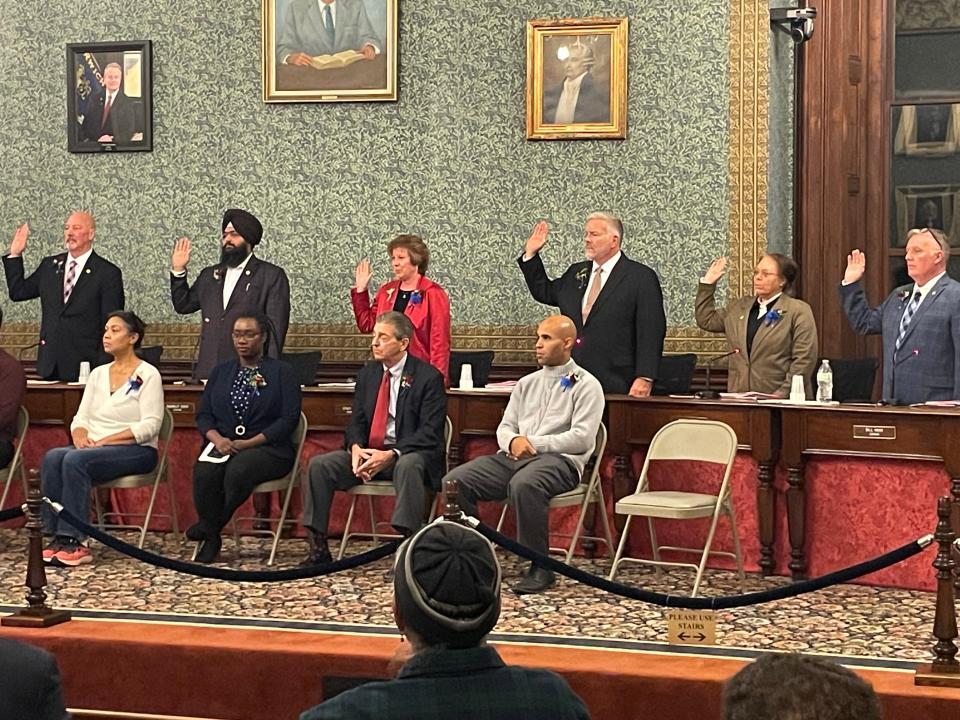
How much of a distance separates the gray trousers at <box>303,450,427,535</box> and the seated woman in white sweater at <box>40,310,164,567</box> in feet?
2.94

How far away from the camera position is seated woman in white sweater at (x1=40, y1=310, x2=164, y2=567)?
23.9ft

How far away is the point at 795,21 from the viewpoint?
952cm

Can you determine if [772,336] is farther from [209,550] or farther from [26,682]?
[26,682]

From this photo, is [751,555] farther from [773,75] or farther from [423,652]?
[423,652]

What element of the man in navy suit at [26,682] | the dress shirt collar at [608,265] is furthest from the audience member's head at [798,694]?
the dress shirt collar at [608,265]

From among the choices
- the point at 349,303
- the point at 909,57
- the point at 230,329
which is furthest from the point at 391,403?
the point at 909,57

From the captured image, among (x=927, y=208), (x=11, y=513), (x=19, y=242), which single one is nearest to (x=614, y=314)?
(x=11, y=513)

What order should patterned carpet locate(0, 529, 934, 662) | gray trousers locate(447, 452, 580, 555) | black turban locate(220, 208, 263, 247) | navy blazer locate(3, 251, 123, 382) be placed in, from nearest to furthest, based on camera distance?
patterned carpet locate(0, 529, 934, 662), gray trousers locate(447, 452, 580, 555), black turban locate(220, 208, 263, 247), navy blazer locate(3, 251, 123, 382)

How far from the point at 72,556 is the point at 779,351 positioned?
3.41 m

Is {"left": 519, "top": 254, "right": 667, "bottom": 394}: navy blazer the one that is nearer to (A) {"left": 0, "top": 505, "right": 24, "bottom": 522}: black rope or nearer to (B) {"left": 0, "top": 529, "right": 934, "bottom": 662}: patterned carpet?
(B) {"left": 0, "top": 529, "right": 934, "bottom": 662}: patterned carpet

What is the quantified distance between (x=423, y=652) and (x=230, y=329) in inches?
239

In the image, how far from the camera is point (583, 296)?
776 centimetres

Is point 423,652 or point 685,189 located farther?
point 685,189

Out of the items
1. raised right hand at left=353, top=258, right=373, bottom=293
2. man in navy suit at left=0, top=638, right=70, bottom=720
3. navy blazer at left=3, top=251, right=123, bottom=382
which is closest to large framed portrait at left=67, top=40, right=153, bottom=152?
navy blazer at left=3, top=251, right=123, bottom=382
